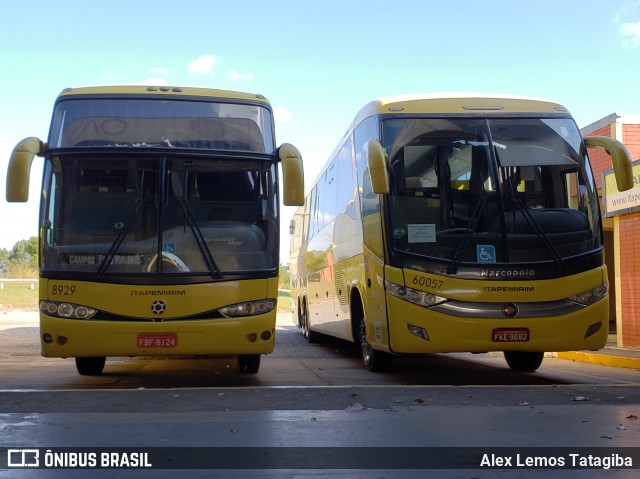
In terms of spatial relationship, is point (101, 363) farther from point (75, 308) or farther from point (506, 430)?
point (506, 430)

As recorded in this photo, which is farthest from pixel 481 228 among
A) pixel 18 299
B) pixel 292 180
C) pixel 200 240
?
pixel 18 299

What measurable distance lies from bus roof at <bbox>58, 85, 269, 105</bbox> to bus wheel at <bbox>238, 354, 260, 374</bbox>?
3.45 m

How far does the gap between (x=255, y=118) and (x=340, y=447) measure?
17.3ft

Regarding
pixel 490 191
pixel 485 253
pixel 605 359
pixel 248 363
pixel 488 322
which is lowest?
pixel 605 359

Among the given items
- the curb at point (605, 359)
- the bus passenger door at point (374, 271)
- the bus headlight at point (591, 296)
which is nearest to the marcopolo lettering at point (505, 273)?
the bus headlight at point (591, 296)

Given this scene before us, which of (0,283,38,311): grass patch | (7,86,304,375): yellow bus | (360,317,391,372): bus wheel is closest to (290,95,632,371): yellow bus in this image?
(360,317,391,372): bus wheel

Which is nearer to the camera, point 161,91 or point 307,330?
point 161,91

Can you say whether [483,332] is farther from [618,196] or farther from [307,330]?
[307,330]

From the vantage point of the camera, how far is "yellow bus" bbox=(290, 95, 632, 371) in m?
8.91

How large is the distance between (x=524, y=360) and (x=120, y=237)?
6.29 metres

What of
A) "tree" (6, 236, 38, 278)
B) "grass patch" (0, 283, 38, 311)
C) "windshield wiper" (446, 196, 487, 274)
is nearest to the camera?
"windshield wiper" (446, 196, 487, 274)

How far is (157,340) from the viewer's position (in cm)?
855

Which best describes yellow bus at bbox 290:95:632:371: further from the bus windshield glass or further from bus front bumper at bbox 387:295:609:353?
the bus windshield glass

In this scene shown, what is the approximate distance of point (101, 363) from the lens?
1049 centimetres
